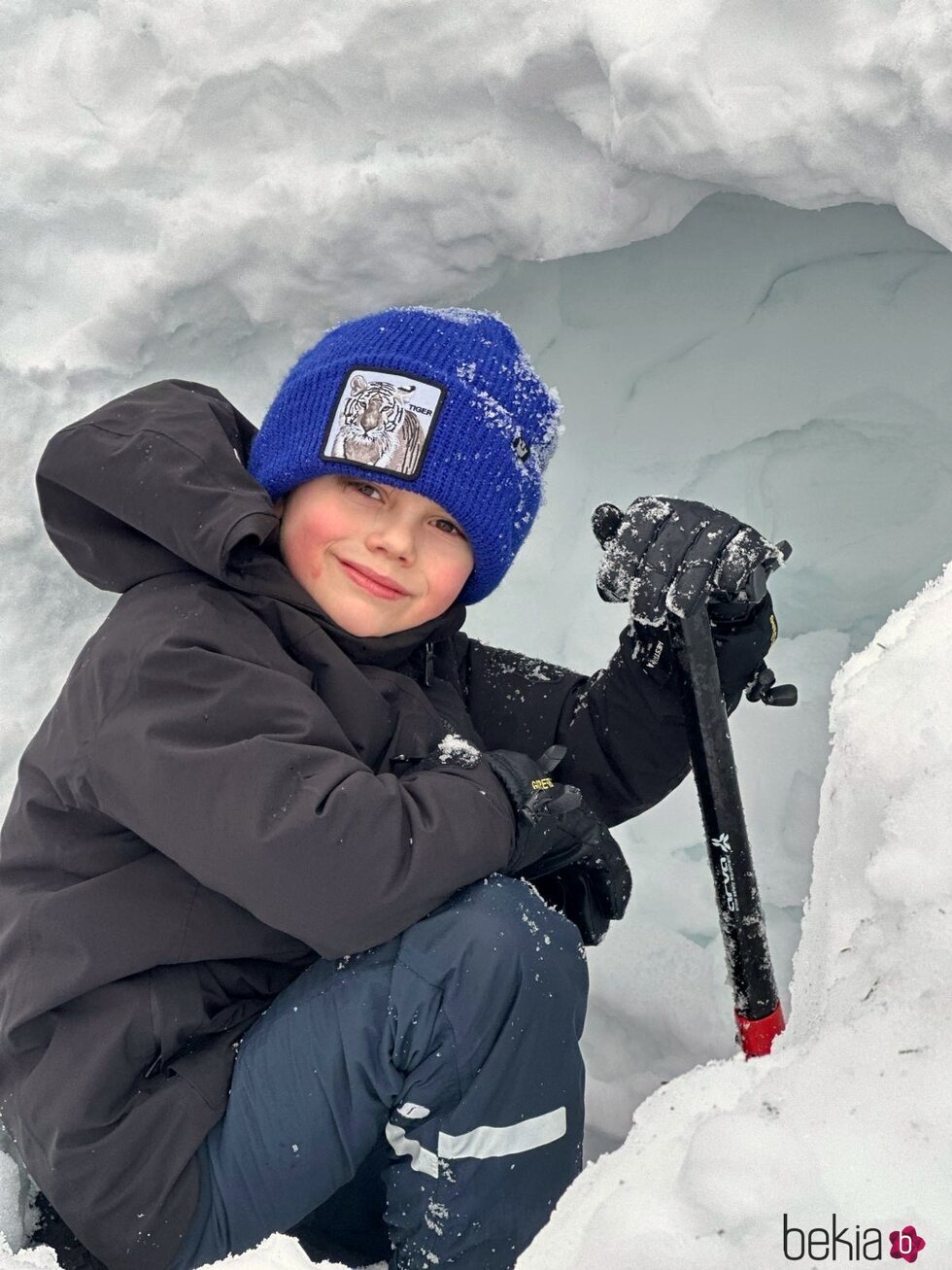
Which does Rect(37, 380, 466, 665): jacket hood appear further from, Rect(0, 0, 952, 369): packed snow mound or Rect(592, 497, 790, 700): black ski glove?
Rect(0, 0, 952, 369): packed snow mound

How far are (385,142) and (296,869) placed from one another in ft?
4.24

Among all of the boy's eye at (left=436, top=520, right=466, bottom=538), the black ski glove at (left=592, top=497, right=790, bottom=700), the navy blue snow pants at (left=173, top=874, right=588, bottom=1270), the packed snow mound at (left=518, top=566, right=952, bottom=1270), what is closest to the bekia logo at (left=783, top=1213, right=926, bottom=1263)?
the packed snow mound at (left=518, top=566, right=952, bottom=1270)

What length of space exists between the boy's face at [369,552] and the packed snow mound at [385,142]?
25.4 inches

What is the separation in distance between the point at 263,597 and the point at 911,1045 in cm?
82

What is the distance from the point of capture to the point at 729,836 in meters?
1.30

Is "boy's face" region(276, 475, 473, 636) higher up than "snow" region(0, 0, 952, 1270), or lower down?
lower down

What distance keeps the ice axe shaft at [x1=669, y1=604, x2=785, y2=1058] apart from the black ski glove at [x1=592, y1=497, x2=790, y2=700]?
0.03 m

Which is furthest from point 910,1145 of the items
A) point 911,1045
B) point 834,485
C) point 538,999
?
point 834,485

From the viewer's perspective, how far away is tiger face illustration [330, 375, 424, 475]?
1410 millimetres

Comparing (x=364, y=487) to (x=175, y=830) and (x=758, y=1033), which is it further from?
(x=758, y=1033)

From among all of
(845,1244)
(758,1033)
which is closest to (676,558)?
→ (758,1033)

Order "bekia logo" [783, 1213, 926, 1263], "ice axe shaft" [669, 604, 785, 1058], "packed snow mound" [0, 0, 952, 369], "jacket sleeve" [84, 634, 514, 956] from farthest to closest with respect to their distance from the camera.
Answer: "packed snow mound" [0, 0, 952, 369] → "ice axe shaft" [669, 604, 785, 1058] → "jacket sleeve" [84, 634, 514, 956] → "bekia logo" [783, 1213, 926, 1263]

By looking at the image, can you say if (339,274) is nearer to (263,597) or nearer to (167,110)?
(167,110)

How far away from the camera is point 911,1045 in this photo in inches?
31.9
